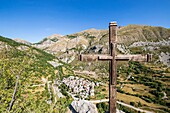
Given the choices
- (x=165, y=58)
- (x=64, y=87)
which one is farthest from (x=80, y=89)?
(x=165, y=58)

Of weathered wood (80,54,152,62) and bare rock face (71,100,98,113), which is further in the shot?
bare rock face (71,100,98,113)

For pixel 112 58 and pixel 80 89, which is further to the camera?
pixel 80 89

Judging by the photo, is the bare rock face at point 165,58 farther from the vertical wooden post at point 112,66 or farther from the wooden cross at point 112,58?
the vertical wooden post at point 112,66

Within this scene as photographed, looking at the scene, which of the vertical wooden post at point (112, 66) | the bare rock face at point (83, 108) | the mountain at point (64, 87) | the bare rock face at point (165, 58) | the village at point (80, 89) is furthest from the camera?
the bare rock face at point (165, 58)

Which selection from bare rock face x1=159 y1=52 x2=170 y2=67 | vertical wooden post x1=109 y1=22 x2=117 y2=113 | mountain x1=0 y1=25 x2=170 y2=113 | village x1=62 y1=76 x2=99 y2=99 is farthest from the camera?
bare rock face x1=159 y1=52 x2=170 y2=67

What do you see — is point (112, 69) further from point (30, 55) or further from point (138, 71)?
point (138, 71)

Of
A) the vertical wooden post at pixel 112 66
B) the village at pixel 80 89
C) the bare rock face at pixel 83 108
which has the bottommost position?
the village at pixel 80 89

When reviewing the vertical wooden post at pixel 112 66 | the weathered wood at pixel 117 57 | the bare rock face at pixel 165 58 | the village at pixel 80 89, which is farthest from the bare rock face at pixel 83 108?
the bare rock face at pixel 165 58

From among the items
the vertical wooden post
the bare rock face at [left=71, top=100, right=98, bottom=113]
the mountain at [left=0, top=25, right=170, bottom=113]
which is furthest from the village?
the vertical wooden post

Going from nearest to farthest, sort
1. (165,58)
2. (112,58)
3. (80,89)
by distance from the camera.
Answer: (112,58), (80,89), (165,58)

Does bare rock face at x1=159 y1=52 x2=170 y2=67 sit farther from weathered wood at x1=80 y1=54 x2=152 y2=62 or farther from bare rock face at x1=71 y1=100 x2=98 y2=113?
weathered wood at x1=80 y1=54 x2=152 y2=62

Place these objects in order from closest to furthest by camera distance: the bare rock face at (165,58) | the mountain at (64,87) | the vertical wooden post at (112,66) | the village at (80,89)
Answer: the vertical wooden post at (112,66)
the mountain at (64,87)
the village at (80,89)
the bare rock face at (165,58)

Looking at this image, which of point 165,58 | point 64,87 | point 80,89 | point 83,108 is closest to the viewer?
point 83,108

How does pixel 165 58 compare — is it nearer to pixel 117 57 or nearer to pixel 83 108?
pixel 83 108
